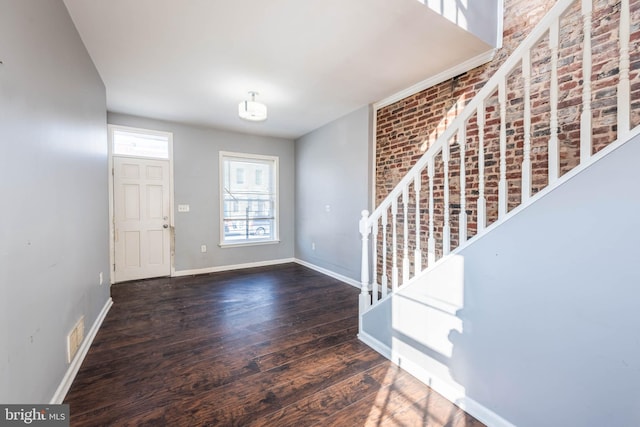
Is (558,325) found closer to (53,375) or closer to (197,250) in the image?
(53,375)

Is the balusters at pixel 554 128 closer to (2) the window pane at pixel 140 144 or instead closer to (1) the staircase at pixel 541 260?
(1) the staircase at pixel 541 260

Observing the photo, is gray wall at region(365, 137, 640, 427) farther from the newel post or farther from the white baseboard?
the newel post

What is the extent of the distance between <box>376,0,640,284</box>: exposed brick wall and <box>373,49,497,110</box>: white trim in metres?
0.05

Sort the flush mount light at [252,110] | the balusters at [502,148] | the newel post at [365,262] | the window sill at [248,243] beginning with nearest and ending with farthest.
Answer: the balusters at [502,148]
the newel post at [365,262]
the flush mount light at [252,110]
the window sill at [248,243]

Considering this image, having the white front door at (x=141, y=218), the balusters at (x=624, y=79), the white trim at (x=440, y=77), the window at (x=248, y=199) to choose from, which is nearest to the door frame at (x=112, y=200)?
the white front door at (x=141, y=218)

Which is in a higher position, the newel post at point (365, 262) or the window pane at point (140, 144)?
the window pane at point (140, 144)

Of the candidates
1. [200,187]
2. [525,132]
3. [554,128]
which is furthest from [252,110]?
[554,128]

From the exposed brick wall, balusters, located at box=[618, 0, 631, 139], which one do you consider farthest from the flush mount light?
balusters, located at box=[618, 0, 631, 139]

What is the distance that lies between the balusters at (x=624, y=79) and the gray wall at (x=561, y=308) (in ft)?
0.29

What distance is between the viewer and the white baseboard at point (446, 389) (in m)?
1.47

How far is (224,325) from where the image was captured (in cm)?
267

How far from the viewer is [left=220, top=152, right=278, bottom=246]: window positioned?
4918mm

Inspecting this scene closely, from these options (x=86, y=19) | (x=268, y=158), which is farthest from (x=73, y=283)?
(x=268, y=158)

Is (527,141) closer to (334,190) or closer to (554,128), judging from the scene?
(554,128)
